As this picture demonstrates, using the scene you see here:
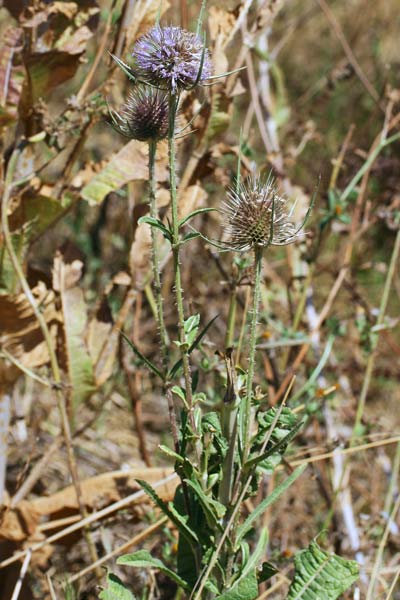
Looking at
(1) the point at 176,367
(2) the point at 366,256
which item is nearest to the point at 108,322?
(1) the point at 176,367

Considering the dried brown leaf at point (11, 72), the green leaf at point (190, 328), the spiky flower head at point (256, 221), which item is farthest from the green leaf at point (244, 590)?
the dried brown leaf at point (11, 72)

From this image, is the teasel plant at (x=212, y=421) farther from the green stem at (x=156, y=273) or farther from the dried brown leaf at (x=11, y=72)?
the dried brown leaf at (x=11, y=72)

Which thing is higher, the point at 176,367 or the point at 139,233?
the point at 139,233

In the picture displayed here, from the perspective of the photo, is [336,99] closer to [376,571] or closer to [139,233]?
[139,233]

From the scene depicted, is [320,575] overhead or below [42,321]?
below

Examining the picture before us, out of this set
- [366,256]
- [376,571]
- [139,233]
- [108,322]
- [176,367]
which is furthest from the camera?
[366,256]

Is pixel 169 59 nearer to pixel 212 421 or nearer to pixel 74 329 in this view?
pixel 212 421

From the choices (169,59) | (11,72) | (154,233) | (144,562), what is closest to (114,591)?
(144,562)
